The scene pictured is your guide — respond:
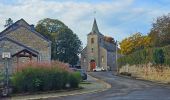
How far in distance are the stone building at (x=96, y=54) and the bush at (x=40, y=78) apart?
89.3 m

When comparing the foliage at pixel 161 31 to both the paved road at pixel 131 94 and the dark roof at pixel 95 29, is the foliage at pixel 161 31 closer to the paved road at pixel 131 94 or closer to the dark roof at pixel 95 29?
the paved road at pixel 131 94

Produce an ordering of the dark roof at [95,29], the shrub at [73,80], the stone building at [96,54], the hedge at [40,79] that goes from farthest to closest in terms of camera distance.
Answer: the dark roof at [95,29] → the stone building at [96,54] → the shrub at [73,80] → the hedge at [40,79]

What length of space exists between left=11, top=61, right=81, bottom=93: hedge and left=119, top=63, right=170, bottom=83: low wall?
1738 centimetres

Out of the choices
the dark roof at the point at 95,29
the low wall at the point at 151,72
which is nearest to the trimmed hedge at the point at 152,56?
the low wall at the point at 151,72

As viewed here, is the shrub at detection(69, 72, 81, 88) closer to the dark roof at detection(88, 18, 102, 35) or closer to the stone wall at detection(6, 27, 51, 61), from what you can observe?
the stone wall at detection(6, 27, 51, 61)

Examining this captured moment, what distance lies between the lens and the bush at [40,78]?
1137 inches

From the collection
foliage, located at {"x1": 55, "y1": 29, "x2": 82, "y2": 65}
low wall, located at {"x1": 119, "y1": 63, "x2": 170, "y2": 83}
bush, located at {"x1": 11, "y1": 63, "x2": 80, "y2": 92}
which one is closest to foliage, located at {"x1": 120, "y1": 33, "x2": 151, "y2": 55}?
foliage, located at {"x1": 55, "y1": 29, "x2": 82, "y2": 65}

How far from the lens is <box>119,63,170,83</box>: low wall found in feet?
156

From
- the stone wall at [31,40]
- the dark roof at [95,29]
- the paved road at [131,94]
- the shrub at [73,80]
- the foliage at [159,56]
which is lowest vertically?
the paved road at [131,94]

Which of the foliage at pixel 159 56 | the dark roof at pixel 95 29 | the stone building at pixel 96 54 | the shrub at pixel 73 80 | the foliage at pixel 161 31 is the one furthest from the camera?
the dark roof at pixel 95 29

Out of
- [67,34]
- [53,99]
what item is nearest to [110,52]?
[67,34]

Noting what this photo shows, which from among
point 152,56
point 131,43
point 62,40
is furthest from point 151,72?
point 62,40

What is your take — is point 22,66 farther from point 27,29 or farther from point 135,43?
point 135,43

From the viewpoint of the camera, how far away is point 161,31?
2707 inches
